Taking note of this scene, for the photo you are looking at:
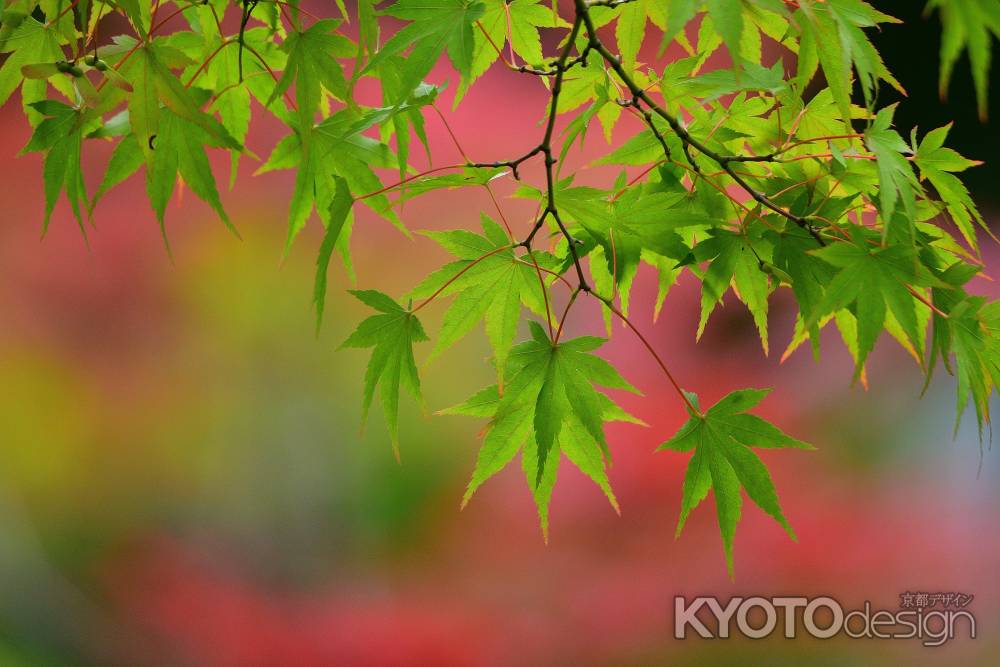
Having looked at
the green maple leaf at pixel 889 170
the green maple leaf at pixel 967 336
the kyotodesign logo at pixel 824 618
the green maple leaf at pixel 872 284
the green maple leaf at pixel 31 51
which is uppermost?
the green maple leaf at pixel 31 51

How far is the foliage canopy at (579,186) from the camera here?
1.78 feet

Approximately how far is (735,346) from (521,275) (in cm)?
119

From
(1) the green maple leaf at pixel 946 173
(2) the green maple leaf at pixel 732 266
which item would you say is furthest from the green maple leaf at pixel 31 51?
(1) the green maple leaf at pixel 946 173

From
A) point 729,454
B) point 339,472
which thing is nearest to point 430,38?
point 729,454

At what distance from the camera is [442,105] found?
6.49 ft

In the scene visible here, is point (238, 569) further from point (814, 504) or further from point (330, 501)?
point (814, 504)

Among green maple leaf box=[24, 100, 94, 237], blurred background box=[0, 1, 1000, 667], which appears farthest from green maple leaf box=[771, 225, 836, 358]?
blurred background box=[0, 1, 1000, 667]

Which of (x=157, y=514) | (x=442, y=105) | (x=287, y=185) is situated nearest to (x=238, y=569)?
(x=157, y=514)

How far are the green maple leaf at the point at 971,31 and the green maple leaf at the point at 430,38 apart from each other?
0.92 ft

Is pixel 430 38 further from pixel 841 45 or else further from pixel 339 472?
pixel 339 472

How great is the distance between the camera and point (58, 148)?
617mm

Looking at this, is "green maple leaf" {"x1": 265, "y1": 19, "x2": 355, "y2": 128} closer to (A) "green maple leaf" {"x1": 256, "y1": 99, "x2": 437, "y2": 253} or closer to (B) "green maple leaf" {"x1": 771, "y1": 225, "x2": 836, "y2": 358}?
(A) "green maple leaf" {"x1": 256, "y1": 99, "x2": 437, "y2": 253}

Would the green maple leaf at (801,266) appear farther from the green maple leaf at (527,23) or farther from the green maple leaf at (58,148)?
the green maple leaf at (58,148)

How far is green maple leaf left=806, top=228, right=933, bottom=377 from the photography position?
526mm
